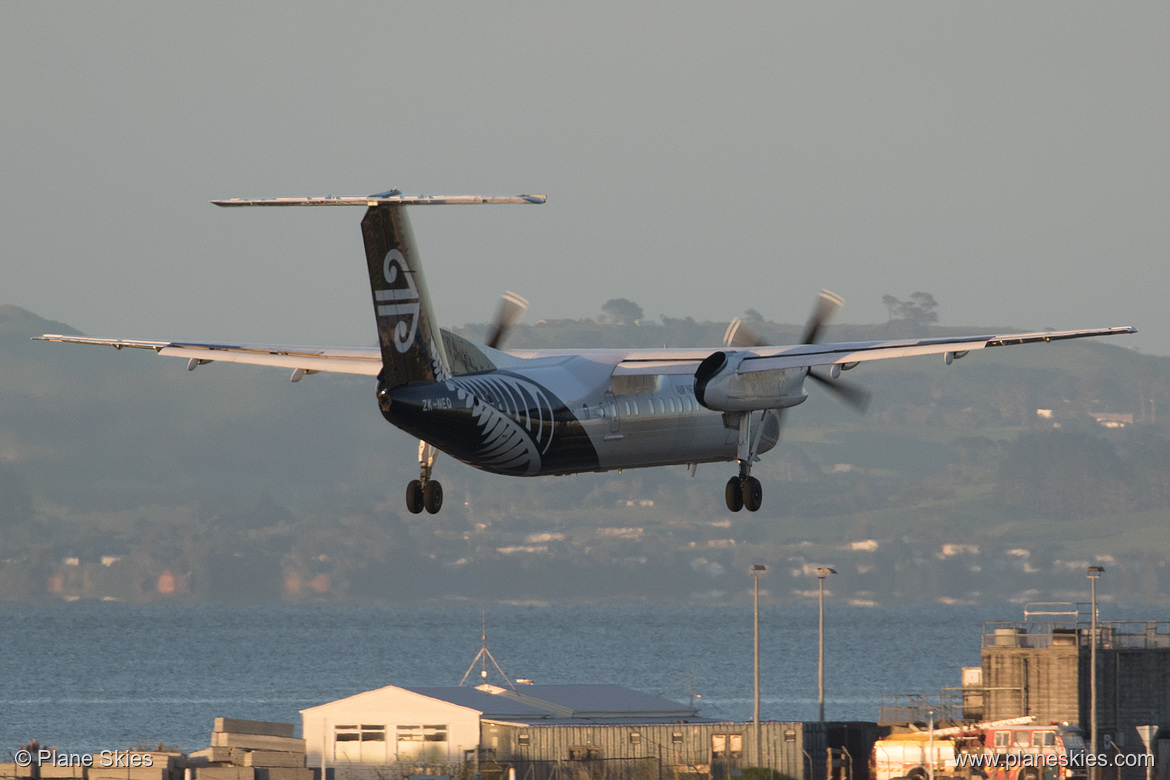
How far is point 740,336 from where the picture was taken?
1869 inches

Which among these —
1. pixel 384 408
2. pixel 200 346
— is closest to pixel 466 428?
pixel 384 408

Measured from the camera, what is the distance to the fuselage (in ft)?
116

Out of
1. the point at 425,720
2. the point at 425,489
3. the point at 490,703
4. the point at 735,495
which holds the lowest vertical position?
the point at 425,720

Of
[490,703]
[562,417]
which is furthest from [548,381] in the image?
[490,703]

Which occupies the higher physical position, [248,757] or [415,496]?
[415,496]

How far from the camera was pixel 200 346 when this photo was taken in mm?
42812

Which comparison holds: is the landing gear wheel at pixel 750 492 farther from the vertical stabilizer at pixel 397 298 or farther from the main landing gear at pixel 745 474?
the vertical stabilizer at pixel 397 298

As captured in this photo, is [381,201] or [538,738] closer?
[381,201]

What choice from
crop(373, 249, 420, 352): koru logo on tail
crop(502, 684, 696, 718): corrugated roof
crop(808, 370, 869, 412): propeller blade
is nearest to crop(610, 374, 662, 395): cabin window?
crop(808, 370, 869, 412): propeller blade

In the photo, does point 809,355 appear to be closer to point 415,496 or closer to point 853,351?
point 853,351

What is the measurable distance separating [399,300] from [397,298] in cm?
6

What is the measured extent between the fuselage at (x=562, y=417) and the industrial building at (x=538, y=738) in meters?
24.1

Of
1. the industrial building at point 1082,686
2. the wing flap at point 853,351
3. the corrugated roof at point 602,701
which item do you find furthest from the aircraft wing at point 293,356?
the corrugated roof at point 602,701

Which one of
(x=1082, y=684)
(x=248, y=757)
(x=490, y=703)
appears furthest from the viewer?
(x=490, y=703)
